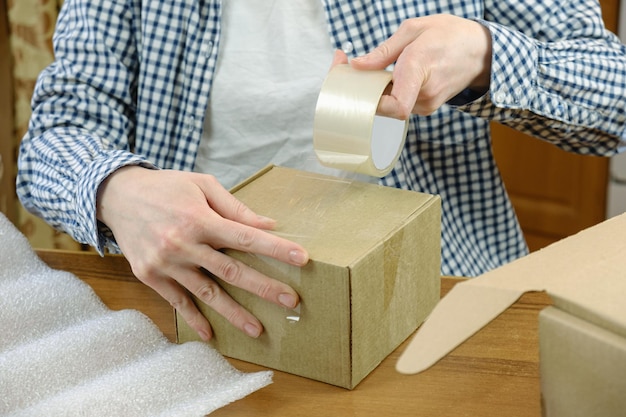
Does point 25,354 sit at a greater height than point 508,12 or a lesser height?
lesser

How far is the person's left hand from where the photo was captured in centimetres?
84

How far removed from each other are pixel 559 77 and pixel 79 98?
0.60 m

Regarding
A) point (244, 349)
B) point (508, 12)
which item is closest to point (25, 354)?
point (244, 349)

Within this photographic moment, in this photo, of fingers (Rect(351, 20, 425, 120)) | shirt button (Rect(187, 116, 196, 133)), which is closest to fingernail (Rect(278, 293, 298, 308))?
fingers (Rect(351, 20, 425, 120))

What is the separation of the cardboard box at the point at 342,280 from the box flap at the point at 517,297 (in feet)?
0.59

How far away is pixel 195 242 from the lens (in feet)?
2.60

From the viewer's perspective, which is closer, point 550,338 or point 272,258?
point 550,338

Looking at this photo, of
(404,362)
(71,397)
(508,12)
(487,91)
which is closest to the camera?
(404,362)

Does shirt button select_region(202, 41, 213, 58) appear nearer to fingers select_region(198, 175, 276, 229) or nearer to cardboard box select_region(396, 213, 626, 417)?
fingers select_region(198, 175, 276, 229)

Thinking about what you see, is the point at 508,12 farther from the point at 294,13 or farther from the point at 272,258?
the point at 272,258

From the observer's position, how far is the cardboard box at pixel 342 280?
2.42 feet

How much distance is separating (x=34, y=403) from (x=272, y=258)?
0.76 ft

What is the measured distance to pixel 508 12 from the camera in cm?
111

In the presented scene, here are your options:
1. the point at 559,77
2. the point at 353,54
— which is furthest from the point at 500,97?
the point at 353,54
